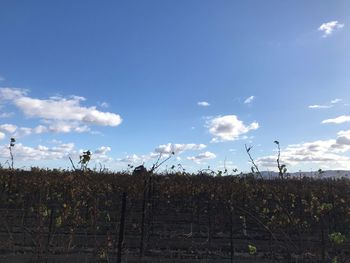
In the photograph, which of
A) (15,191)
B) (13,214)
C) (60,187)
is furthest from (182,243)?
(15,191)

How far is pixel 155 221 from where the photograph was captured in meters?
13.0

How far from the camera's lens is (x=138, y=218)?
41.8 feet

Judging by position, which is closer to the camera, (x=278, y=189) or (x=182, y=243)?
(x=182, y=243)

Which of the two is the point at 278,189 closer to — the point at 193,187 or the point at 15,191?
the point at 193,187

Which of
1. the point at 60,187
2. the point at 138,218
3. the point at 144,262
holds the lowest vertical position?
the point at 144,262

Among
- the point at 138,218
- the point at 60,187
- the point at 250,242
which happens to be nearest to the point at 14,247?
the point at 138,218

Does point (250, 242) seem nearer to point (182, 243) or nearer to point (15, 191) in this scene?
point (182, 243)

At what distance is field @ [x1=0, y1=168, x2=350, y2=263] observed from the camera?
313 inches

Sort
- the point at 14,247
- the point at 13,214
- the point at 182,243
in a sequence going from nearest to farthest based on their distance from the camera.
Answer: the point at 14,247, the point at 182,243, the point at 13,214

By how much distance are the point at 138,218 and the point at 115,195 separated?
3.30m

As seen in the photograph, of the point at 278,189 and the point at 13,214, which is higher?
the point at 278,189

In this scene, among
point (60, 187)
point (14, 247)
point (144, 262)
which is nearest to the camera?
point (144, 262)

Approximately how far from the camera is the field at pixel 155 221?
26.0ft

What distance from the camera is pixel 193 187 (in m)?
16.3
